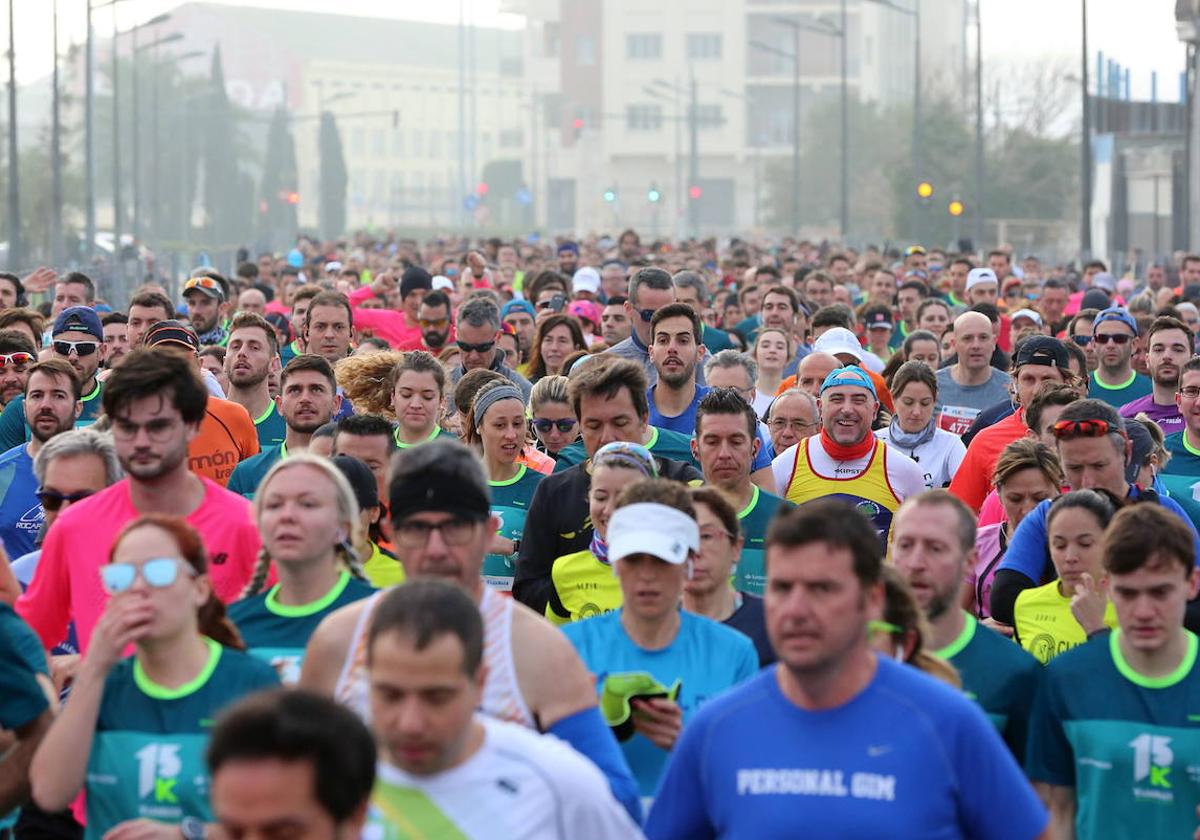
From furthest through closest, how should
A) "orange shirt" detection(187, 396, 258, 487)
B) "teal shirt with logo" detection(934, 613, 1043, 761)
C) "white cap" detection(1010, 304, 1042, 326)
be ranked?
"white cap" detection(1010, 304, 1042, 326), "orange shirt" detection(187, 396, 258, 487), "teal shirt with logo" detection(934, 613, 1043, 761)

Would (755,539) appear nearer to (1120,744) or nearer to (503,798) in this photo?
(1120,744)

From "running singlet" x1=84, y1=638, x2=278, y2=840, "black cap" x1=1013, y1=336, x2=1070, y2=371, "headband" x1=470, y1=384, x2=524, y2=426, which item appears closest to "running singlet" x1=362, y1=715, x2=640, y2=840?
"running singlet" x1=84, y1=638, x2=278, y2=840

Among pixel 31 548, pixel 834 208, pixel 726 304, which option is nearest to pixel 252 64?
pixel 834 208

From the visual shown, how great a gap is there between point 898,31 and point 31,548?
133 m

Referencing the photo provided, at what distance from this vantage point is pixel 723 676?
6.06 meters

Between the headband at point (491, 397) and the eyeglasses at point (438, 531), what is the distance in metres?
4.56

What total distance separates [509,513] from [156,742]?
4.35 meters

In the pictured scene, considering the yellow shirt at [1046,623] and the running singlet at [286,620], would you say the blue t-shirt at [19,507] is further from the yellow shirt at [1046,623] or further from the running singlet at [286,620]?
the yellow shirt at [1046,623]

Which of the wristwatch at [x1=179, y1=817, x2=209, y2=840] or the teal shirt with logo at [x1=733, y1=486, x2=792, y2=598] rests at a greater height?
the teal shirt with logo at [x1=733, y1=486, x2=792, y2=598]

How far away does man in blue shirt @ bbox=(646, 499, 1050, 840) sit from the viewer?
4539 mm

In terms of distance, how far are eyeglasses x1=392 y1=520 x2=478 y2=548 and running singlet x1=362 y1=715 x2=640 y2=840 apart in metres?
0.83

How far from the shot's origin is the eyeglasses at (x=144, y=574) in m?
5.39

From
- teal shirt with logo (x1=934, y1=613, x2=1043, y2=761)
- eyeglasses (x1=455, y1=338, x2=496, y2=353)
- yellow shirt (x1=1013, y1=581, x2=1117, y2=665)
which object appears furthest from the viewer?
eyeglasses (x1=455, y1=338, x2=496, y2=353)

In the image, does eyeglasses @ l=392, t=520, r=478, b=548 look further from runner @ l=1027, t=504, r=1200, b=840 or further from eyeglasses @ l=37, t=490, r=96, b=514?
eyeglasses @ l=37, t=490, r=96, b=514
